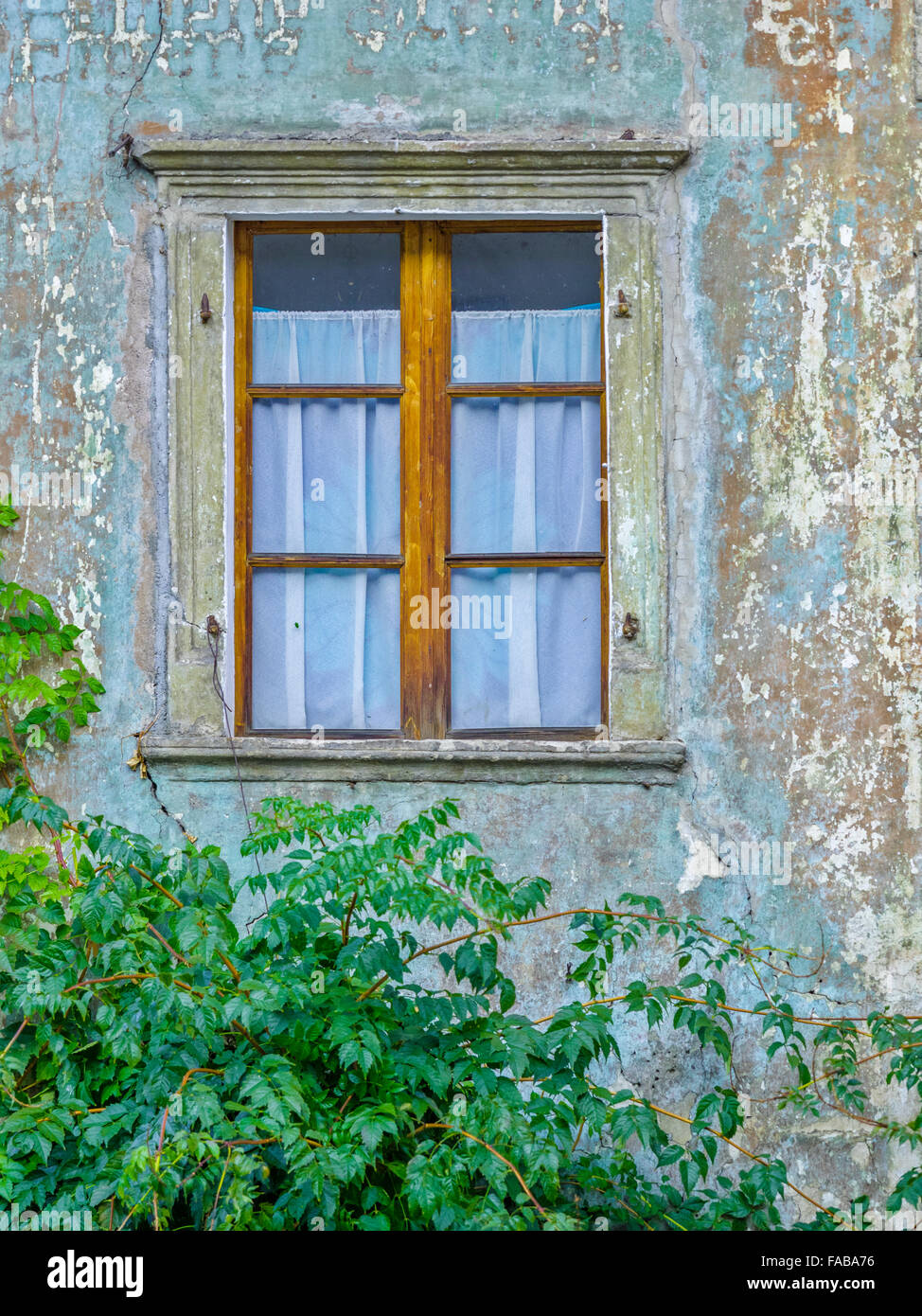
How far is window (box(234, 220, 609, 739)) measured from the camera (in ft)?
13.5

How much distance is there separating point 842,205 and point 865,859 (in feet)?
6.54

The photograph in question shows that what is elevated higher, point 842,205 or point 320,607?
point 842,205

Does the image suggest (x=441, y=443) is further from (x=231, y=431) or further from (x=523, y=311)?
(x=231, y=431)

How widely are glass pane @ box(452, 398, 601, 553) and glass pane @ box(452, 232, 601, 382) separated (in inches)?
3.9

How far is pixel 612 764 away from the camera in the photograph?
12.8 feet

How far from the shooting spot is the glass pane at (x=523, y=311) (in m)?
4.14

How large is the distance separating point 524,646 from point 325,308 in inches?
49.5

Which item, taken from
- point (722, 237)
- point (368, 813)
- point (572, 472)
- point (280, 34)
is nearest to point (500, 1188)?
point (368, 813)

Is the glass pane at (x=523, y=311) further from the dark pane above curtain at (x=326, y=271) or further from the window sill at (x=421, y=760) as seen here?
the window sill at (x=421, y=760)

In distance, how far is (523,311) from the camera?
13.6 ft

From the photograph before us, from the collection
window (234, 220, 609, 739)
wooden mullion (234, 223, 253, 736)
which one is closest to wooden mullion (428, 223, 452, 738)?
window (234, 220, 609, 739)

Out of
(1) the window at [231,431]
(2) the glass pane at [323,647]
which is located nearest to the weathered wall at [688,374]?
(1) the window at [231,431]

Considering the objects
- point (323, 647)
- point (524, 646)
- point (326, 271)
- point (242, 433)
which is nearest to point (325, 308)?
point (326, 271)

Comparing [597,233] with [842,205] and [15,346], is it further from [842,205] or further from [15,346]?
[15,346]
